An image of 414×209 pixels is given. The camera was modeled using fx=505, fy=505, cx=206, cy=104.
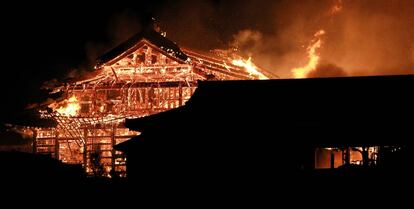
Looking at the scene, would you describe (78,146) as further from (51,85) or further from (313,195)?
(313,195)

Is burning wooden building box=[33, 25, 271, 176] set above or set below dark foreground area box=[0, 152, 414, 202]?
above

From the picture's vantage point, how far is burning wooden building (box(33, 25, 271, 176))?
77.2ft

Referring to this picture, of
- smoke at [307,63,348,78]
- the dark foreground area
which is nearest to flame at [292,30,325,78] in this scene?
smoke at [307,63,348,78]

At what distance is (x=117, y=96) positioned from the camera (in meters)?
25.0

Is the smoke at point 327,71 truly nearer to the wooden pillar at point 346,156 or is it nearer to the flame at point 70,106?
the flame at point 70,106

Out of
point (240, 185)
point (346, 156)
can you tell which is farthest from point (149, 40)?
point (346, 156)

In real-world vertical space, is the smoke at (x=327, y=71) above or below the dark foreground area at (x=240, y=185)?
above

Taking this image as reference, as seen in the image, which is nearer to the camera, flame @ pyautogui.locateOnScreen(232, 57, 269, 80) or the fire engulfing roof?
the fire engulfing roof

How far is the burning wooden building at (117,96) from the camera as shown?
23.5 metres

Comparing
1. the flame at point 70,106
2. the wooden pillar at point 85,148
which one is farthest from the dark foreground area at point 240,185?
the flame at point 70,106

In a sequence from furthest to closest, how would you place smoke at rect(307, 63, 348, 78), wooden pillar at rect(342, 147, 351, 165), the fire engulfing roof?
smoke at rect(307, 63, 348, 78) < the fire engulfing roof < wooden pillar at rect(342, 147, 351, 165)

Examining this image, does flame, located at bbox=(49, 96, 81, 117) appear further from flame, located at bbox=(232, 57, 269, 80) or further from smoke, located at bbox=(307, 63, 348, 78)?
smoke, located at bbox=(307, 63, 348, 78)

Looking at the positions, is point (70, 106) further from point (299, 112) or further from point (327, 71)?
point (327, 71)

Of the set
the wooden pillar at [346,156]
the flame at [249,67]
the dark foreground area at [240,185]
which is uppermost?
the flame at [249,67]
